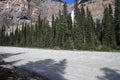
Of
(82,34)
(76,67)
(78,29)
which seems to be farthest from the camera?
(78,29)

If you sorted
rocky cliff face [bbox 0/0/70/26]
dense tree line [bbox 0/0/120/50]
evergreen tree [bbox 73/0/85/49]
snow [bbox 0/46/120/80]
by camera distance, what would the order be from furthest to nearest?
rocky cliff face [bbox 0/0/70/26] → evergreen tree [bbox 73/0/85/49] → dense tree line [bbox 0/0/120/50] → snow [bbox 0/46/120/80]

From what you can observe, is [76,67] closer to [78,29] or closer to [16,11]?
[78,29]

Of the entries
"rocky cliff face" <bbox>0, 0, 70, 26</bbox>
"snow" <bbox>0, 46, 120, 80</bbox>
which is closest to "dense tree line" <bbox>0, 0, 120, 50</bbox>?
"snow" <bbox>0, 46, 120, 80</bbox>

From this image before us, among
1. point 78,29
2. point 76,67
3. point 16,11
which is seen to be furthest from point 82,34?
point 16,11

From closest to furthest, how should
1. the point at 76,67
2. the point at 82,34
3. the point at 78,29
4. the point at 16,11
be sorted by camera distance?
the point at 76,67 < the point at 82,34 < the point at 78,29 < the point at 16,11

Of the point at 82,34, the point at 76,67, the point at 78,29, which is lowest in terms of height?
the point at 76,67

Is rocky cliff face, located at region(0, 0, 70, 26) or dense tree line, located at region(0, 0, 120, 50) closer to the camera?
dense tree line, located at region(0, 0, 120, 50)

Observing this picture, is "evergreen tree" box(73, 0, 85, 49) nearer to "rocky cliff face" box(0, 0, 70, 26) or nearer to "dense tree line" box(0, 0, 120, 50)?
"dense tree line" box(0, 0, 120, 50)

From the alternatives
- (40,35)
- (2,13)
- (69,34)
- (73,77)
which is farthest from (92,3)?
(73,77)

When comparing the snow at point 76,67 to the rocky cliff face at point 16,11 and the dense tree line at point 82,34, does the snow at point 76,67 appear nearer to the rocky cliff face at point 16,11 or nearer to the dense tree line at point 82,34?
the dense tree line at point 82,34

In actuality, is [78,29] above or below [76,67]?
above

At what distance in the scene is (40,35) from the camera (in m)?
105

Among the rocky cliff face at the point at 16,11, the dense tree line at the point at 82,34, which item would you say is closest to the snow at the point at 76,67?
the dense tree line at the point at 82,34

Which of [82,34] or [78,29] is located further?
[78,29]
